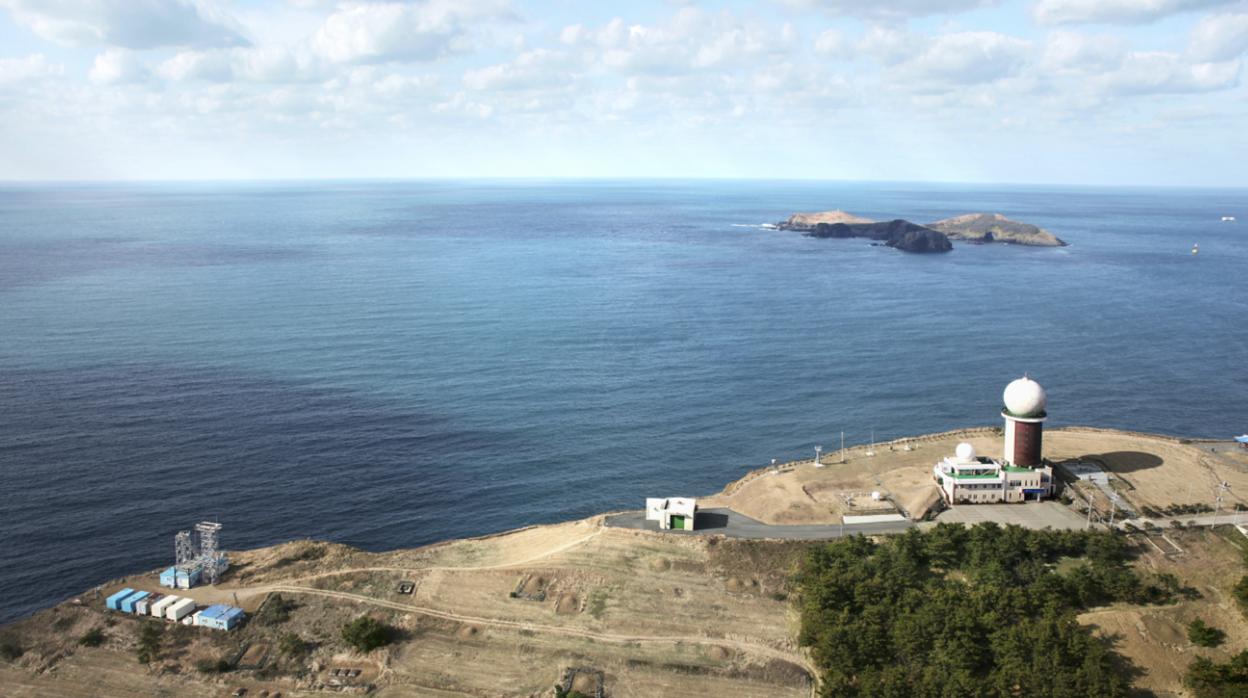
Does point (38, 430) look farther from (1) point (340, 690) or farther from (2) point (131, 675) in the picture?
(1) point (340, 690)

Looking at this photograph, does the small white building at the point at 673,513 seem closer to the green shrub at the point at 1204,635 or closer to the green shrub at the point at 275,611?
the green shrub at the point at 275,611

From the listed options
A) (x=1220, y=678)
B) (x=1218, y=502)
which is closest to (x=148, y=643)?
(x=1220, y=678)

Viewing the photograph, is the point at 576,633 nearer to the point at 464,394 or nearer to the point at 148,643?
the point at 148,643

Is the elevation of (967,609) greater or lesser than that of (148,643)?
greater

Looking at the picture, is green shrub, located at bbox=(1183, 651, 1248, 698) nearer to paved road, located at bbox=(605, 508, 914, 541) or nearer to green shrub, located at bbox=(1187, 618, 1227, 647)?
green shrub, located at bbox=(1187, 618, 1227, 647)

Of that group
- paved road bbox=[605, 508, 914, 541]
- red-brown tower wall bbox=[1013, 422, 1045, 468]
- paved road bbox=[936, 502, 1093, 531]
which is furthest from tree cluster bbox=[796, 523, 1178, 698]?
red-brown tower wall bbox=[1013, 422, 1045, 468]

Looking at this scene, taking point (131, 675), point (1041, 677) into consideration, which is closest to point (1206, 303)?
point (1041, 677)
